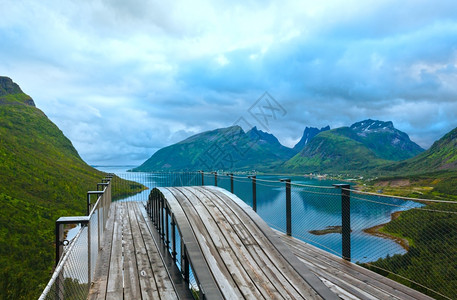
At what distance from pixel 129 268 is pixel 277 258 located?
8.22ft

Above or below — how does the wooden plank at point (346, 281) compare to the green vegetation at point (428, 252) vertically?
above

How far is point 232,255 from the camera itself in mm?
4441

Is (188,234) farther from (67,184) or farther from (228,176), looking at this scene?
(67,184)

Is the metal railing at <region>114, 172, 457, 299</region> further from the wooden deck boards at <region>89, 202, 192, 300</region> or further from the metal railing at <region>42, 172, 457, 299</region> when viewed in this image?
the wooden deck boards at <region>89, 202, 192, 300</region>

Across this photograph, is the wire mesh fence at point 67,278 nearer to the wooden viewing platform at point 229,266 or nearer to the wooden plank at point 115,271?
the wooden plank at point 115,271

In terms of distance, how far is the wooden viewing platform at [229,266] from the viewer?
151 inches

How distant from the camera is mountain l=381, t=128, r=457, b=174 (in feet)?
404

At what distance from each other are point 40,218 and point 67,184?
43.7 feet

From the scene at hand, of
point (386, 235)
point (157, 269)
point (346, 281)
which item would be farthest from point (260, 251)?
point (386, 235)

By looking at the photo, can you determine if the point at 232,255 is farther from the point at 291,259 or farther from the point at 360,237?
the point at 360,237

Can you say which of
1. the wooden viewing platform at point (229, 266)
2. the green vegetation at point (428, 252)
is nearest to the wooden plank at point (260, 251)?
the wooden viewing platform at point (229, 266)

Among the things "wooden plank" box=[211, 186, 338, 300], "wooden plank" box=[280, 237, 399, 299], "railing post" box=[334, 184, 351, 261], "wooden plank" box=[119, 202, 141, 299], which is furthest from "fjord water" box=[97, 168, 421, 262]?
"wooden plank" box=[119, 202, 141, 299]

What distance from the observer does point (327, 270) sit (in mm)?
5012

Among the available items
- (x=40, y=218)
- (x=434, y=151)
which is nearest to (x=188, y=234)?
(x=40, y=218)
